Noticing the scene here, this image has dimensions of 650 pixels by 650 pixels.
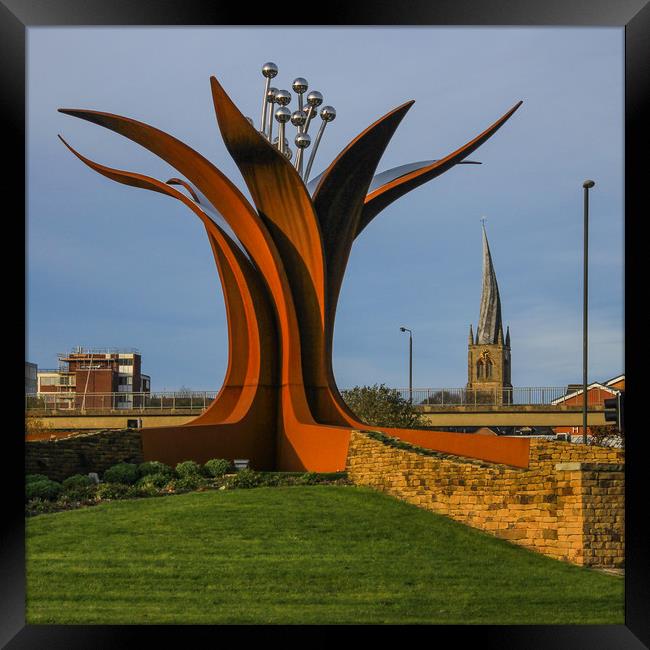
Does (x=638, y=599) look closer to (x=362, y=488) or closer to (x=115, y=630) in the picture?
(x=115, y=630)

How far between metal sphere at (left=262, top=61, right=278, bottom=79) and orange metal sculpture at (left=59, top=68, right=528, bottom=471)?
1976 millimetres

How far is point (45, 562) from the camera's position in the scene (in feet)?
37.9

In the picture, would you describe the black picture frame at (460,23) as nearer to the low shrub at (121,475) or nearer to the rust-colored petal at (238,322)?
the low shrub at (121,475)

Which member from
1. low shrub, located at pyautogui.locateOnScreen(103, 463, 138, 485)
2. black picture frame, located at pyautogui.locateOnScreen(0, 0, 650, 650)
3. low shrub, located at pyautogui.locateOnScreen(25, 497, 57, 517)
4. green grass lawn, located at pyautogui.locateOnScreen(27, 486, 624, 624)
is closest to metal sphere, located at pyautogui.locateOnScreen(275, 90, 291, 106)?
low shrub, located at pyautogui.locateOnScreen(103, 463, 138, 485)

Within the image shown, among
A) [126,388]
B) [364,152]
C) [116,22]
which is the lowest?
[126,388]

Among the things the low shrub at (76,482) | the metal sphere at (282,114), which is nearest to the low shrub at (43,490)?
the low shrub at (76,482)

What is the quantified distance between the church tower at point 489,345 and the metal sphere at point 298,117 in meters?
86.0

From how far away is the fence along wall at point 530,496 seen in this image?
12.0 metres

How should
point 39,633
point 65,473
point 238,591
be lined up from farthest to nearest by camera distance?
point 65,473, point 238,591, point 39,633

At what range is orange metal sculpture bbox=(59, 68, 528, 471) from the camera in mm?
18703

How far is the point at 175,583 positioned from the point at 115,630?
2.39 meters

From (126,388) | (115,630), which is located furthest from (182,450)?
(126,388)

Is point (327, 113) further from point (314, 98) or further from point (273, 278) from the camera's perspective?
point (273, 278)

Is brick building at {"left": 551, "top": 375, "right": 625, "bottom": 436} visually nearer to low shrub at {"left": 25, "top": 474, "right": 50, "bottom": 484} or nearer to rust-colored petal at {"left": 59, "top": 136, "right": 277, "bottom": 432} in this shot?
rust-colored petal at {"left": 59, "top": 136, "right": 277, "bottom": 432}
